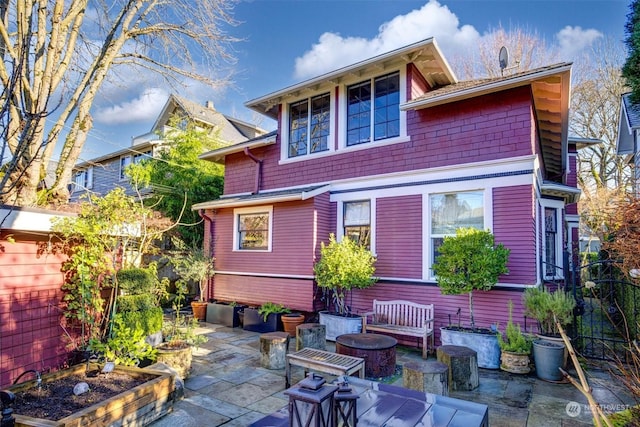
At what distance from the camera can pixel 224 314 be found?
8.80 meters

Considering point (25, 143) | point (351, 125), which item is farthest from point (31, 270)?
point (351, 125)

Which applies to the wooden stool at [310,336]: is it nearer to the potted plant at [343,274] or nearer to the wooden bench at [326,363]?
the potted plant at [343,274]

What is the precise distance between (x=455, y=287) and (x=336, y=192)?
139 inches

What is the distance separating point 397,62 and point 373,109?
1.09 m

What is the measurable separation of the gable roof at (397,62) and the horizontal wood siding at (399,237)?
2.93 metres

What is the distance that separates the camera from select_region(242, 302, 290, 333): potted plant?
Answer: 311 inches

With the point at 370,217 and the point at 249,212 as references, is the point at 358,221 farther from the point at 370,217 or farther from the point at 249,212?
the point at 249,212

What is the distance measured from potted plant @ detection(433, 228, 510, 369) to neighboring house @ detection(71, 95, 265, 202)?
13122mm

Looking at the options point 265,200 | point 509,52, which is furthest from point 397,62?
point 509,52

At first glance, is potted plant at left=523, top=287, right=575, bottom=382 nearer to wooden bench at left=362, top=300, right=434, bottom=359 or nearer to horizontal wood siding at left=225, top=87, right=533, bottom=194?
wooden bench at left=362, top=300, right=434, bottom=359

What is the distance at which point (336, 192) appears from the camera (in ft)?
27.5

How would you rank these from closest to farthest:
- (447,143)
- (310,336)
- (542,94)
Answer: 1. (310,336)
2. (542,94)
3. (447,143)

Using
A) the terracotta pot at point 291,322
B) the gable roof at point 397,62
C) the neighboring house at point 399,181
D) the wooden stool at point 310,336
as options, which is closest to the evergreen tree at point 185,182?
the neighboring house at point 399,181

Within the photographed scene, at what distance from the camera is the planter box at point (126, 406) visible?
114 inches
